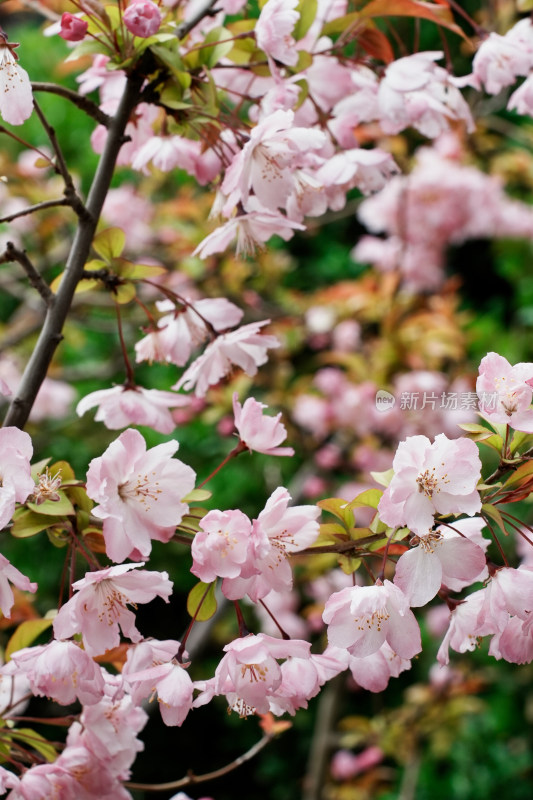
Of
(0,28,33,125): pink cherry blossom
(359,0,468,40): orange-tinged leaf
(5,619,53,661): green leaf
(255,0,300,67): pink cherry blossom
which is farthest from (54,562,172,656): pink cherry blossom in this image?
(359,0,468,40): orange-tinged leaf

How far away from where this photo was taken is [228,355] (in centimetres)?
73

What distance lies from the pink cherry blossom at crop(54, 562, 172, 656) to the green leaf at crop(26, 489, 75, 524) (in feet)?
0.16

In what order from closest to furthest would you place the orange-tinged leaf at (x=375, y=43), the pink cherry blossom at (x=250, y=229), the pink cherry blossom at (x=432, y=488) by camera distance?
1. the pink cherry blossom at (x=432, y=488)
2. the pink cherry blossom at (x=250, y=229)
3. the orange-tinged leaf at (x=375, y=43)

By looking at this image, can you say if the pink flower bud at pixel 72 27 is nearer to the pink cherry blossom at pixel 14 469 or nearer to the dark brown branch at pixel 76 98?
the dark brown branch at pixel 76 98

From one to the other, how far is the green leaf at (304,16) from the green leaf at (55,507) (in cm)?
45

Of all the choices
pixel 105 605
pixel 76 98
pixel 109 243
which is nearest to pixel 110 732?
pixel 105 605

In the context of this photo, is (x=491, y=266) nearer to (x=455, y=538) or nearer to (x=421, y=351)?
(x=421, y=351)

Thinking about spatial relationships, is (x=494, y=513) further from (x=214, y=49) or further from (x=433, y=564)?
(x=214, y=49)

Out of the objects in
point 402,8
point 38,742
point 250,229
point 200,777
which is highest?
point 402,8

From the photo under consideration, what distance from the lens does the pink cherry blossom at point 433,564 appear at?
486mm

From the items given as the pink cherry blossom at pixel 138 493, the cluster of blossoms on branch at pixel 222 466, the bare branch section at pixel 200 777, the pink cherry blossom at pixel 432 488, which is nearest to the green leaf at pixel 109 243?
the cluster of blossoms on branch at pixel 222 466

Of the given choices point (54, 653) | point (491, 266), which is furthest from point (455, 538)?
point (491, 266)

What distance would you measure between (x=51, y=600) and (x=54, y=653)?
3.05m

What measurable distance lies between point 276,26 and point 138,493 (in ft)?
1.29
